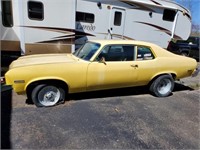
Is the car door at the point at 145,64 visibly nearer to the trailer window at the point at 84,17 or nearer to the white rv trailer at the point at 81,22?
the white rv trailer at the point at 81,22

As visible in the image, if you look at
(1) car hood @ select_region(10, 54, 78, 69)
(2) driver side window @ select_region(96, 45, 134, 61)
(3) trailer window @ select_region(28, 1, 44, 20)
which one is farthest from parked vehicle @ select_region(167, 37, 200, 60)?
(1) car hood @ select_region(10, 54, 78, 69)

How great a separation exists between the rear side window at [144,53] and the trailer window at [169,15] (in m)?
4.66

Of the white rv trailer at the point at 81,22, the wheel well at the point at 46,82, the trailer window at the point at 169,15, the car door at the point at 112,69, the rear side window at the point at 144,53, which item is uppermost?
the trailer window at the point at 169,15

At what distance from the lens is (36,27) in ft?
21.0

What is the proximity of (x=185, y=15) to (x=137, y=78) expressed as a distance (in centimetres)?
623

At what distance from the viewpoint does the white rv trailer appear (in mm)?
6219

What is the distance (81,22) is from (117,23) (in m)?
1.52

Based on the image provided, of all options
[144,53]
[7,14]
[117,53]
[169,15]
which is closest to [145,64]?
[144,53]

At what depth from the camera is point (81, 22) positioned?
7.39 metres

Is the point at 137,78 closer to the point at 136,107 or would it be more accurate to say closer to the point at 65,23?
the point at 136,107

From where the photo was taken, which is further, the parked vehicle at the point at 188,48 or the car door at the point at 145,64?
the parked vehicle at the point at 188,48

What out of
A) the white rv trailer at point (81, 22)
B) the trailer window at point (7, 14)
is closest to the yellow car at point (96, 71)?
the white rv trailer at point (81, 22)

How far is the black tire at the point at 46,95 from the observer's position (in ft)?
14.2

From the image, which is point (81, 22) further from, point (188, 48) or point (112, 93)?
point (188, 48)
